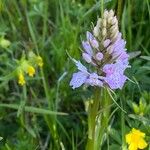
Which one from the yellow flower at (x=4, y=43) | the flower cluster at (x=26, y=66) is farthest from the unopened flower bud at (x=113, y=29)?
the yellow flower at (x=4, y=43)

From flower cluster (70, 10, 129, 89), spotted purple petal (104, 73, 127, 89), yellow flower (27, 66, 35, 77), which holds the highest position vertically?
flower cluster (70, 10, 129, 89)

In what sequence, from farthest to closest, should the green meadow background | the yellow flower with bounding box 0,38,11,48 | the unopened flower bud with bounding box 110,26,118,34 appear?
the yellow flower with bounding box 0,38,11,48
the green meadow background
the unopened flower bud with bounding box 110,26,118,34

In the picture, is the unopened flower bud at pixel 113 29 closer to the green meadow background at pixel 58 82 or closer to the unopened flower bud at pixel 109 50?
the unopened flower bud at pixel 109 50

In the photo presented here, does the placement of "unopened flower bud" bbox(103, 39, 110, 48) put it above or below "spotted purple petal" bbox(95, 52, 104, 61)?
above

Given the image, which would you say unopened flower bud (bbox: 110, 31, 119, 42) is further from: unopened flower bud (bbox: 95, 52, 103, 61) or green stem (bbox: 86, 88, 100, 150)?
green stem (bbox: 86, 88, 100, 150)

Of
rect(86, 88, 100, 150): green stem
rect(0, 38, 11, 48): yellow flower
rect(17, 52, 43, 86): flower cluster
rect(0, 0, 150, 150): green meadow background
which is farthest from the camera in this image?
rect(0, 38, 11, 48): yellow flower

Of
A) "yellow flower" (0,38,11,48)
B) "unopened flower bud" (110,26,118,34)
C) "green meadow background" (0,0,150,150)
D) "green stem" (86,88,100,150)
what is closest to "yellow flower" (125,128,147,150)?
"green meadow background" (0,0,150,150)

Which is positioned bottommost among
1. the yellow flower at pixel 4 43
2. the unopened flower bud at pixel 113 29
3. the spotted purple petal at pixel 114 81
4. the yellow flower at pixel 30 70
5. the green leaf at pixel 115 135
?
the green leaf at pixel 115 135

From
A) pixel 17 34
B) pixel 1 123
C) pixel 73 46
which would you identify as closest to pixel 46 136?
pixel 1 123
